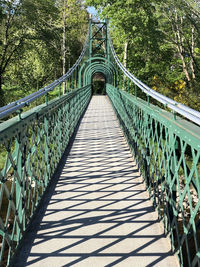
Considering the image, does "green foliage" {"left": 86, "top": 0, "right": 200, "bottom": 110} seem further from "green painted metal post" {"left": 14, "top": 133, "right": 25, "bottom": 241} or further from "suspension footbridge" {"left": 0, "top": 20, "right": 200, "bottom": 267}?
"green painted metal post" {"left": 14, "top": 133, "right": 25, "bottom": 241}

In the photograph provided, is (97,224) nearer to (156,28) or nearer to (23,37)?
(23,37)

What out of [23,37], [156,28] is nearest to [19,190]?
[23,37]

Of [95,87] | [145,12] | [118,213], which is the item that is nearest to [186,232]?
[118,213]

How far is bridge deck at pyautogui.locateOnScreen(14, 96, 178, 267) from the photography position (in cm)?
233

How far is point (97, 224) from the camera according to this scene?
2.83 meters

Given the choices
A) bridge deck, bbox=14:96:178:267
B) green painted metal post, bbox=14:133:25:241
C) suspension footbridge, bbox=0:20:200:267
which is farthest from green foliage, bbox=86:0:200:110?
green painted metal post, bbox=14:133:25:241

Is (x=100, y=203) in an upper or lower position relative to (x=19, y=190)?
lower

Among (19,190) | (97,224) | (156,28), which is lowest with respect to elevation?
(97,224)

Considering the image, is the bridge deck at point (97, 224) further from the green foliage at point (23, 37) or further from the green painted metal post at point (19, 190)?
the green foliage at point (23, 37)

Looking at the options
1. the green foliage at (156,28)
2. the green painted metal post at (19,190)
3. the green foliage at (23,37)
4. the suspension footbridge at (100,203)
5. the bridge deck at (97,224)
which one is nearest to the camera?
the suspension footbridge at (100,203)

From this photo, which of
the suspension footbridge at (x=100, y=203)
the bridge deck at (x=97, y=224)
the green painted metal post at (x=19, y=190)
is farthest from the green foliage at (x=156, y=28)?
the green painted metal post at (x=19, y=190)

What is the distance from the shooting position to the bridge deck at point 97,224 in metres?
2.33

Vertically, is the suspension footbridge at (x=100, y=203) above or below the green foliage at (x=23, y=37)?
below

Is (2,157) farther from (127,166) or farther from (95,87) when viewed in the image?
(95,87)
